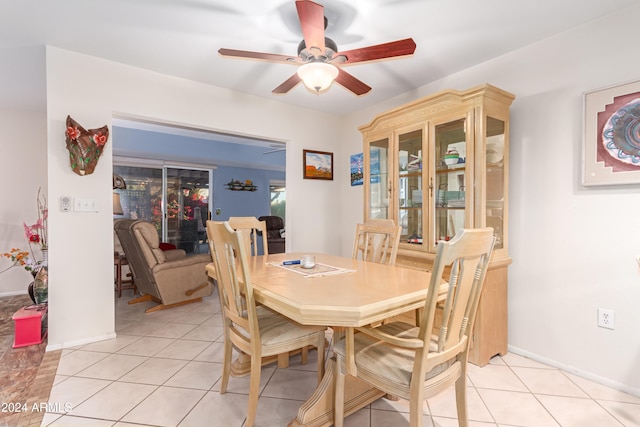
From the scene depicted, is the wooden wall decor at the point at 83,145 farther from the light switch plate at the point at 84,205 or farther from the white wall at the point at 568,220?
the white wall at the point at 568,220

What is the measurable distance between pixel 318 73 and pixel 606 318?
233 centimetres

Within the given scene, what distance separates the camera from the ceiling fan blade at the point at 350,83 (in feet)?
6.64

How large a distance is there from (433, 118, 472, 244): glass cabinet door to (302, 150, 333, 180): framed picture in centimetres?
170

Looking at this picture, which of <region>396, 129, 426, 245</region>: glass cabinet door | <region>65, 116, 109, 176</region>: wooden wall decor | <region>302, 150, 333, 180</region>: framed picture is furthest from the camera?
<region>302, 150, 333, 180</region>: framed picture

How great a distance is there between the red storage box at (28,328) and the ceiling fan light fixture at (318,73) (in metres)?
2.84

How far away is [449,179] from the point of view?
2.47m

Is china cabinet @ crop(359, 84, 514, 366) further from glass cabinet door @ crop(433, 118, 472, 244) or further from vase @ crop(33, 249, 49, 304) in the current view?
vase @ crop(33, 249, 49, 304)

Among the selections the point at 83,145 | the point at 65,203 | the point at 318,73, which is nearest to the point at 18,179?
the point at 65,203

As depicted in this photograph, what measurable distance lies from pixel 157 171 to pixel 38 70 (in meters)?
2.79

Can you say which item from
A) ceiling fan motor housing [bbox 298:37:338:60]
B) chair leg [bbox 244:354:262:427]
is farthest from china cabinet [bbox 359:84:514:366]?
chair leg [bbox 244:354:262:427]

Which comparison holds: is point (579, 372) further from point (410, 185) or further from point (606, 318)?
point (410, 185)

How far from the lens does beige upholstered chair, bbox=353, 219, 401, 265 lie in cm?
226

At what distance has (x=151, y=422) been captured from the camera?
159 cm

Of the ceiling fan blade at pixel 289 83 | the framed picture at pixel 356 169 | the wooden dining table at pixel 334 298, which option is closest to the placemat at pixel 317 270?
the wooden dining table at pixel 334 298
